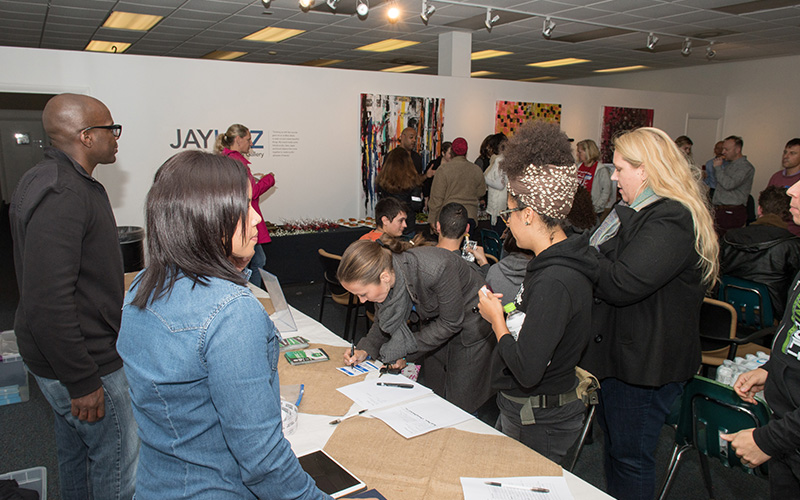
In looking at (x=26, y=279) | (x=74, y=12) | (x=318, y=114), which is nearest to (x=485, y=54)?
(x=318, y=114)

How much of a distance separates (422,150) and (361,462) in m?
6.04

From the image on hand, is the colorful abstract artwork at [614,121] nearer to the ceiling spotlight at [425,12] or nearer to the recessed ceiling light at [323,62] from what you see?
the ceiling spotlight at [425,12]

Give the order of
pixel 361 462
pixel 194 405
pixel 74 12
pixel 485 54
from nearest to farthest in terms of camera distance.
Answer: pixel 194 405 < pixel 361 462 < pixel 74 12 < pixel 485 54

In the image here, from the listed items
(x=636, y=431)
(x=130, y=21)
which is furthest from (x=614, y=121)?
(x=636, y=431)

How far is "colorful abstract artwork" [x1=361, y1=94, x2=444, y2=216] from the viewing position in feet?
22.1

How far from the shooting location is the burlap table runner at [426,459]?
136 cm

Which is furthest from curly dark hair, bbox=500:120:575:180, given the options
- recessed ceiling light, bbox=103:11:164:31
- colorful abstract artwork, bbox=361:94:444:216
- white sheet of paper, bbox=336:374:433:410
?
recessed ceiling light, bbox=103:11:164:31

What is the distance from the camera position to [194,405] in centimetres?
88

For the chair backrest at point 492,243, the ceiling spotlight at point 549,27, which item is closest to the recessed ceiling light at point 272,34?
the ceiling spotlight at point 549,27

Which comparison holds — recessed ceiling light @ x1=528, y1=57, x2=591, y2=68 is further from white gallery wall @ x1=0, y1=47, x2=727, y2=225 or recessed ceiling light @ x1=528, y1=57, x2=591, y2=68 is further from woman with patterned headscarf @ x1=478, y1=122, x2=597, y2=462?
woman with patterned headscarf @ x1=478, y1=122, x2=597, y2=462

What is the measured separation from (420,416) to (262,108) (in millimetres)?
5125

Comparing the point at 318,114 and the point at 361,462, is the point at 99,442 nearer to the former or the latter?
the point at 361,462

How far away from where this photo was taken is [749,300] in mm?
3334

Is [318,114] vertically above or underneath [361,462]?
above
